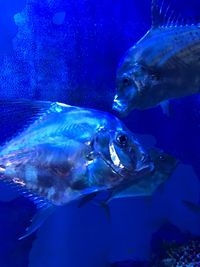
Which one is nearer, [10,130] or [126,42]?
[10,130]

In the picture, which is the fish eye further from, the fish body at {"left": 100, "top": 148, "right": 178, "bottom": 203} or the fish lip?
the fish body at {"left": 100, "top": 148, "right": 178, "bottom": 203}

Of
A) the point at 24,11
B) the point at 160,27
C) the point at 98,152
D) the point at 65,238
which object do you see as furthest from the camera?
the point at 65,238

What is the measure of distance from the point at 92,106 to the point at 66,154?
104cm

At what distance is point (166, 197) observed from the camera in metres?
2.43

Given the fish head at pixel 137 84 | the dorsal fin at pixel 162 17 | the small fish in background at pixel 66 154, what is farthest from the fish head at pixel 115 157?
the dorsal fin at pixel 162 17

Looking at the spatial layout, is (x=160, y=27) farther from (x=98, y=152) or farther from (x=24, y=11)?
(x=24, y=11)

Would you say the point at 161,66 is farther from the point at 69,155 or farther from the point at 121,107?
the point at 69,155

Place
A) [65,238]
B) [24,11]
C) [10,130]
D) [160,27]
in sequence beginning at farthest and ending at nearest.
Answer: [65,238] < [24,11] < [10,130] < [160,27]

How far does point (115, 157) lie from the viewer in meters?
1.13

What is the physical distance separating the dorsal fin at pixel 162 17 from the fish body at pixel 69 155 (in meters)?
0.48

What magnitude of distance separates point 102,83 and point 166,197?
843mm

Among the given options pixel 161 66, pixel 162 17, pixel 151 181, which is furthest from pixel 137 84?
pixel 151 181

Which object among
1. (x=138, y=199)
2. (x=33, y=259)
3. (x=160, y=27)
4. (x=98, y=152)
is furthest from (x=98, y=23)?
(x=33, y=259)

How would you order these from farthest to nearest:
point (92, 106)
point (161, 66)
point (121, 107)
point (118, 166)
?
1. point (92, 106)
2. point (121, 107)
3. point (161, 66)
4. point (118, 166)
